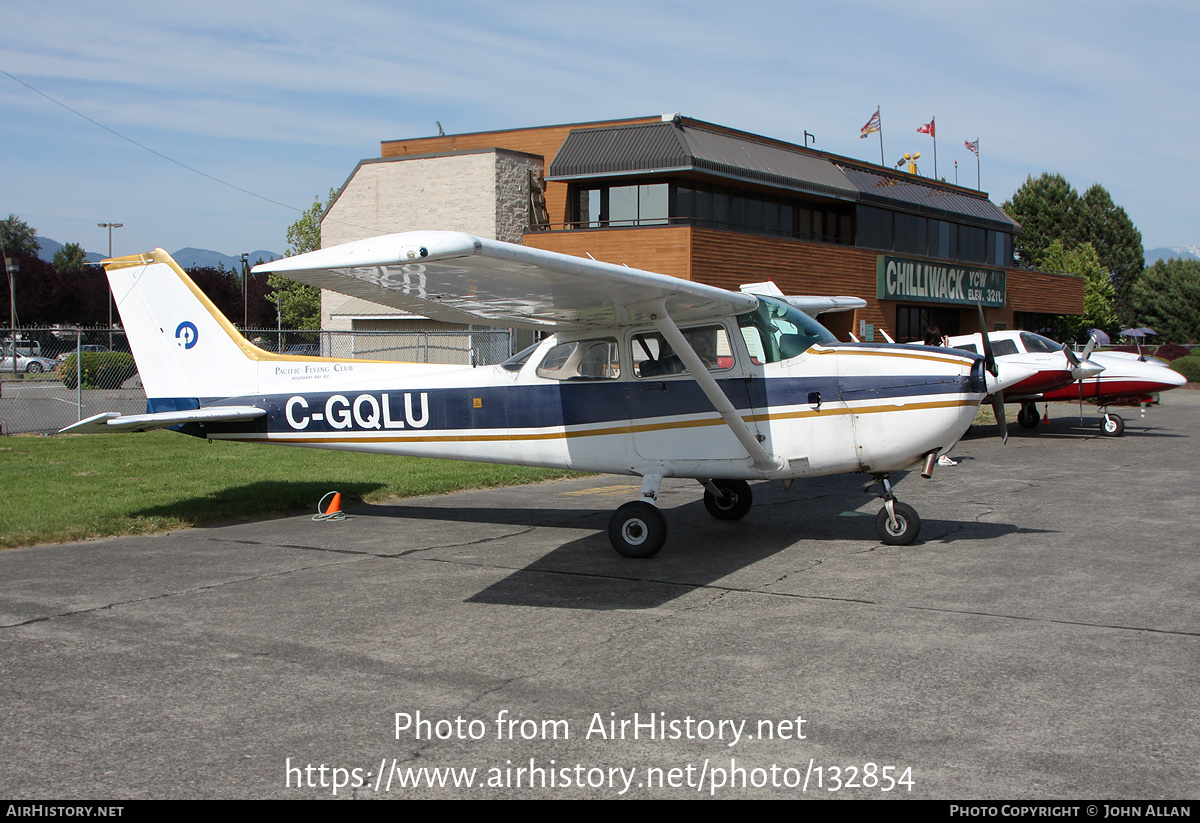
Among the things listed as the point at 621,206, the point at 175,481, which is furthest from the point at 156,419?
the point at 621,206

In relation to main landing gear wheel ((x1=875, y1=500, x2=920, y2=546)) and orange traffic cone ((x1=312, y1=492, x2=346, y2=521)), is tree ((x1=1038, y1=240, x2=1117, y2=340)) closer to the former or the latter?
main landing gear wheel ((x1=875, y1=500, x2=920, y2=546))

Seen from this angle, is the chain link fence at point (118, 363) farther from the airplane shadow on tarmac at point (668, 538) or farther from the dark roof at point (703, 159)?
the airplane shadow on tarmac at point (668, 538)

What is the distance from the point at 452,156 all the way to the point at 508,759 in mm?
27575

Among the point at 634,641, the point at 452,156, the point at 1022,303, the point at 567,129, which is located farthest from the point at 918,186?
the point at 634,641

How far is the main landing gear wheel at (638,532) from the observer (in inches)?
317

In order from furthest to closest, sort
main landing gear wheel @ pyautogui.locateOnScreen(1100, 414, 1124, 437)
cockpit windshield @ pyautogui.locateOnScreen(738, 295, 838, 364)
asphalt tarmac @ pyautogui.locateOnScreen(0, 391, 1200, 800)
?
main landing gear wheel @ pyautogui.locateOnScreen(1100, 414, 1124, 437) → cockpit windshield @ pyautogui.locateOnScreen(738, 295, 838, 364) → asphalt tarmac @ pyautogui.locateOnScreen(0, 391, 1200, 800)

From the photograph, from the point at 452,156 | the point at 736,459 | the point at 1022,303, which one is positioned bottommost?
the point at 736,459

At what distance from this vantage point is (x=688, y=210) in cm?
2708

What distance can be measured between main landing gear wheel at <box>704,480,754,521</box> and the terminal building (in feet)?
50.1

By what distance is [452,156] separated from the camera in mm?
29453

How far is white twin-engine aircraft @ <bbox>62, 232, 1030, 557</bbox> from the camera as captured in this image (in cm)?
798

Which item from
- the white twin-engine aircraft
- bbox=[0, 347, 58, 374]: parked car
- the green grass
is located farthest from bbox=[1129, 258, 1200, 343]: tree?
bbox=[0, 347, 58, 374]: parked car

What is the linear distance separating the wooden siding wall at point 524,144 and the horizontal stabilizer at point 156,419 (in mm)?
19907
